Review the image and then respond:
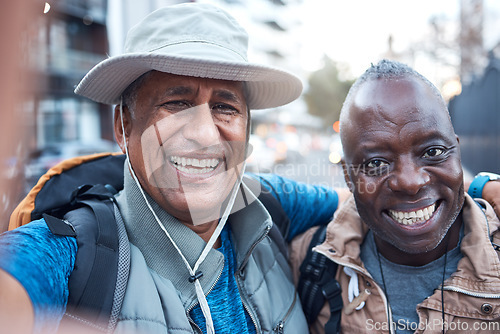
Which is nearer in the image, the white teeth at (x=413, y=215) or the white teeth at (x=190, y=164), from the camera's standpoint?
the white teeth at (x=190, y=164)

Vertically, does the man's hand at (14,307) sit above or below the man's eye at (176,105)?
below

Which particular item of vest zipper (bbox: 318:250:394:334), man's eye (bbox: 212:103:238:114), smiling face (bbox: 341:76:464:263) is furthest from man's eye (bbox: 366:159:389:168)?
man's eye (bbox: 212:103:238:114)

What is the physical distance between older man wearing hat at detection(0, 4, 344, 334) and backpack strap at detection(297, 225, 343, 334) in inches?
4.6

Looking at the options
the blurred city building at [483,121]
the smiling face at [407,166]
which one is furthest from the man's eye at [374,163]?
the blurred city building at [483,121]

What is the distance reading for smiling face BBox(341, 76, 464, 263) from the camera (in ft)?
5.83

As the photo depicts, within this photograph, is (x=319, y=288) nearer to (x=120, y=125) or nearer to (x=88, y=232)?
(x=88, y=232)

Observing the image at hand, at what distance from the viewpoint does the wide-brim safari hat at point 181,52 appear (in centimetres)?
151

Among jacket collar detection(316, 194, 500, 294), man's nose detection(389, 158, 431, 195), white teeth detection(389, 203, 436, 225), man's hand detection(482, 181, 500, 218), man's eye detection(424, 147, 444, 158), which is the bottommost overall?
jacket collar detection(316, 194, 500, 294)

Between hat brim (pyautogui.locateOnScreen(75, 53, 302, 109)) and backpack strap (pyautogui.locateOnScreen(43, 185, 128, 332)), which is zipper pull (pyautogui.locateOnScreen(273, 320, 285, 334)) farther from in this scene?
hat brim (pyautogui.locateOnScreen(75, 53, 302, 109))

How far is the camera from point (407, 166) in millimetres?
1775

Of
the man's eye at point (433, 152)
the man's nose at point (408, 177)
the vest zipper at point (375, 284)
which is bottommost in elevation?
the vest zipper at point (375, 284)

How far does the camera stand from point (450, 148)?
1814 millimetres

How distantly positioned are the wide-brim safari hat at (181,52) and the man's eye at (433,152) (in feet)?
2.72

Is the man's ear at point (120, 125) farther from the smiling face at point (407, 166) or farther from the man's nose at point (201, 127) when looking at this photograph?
the smiling face at point (407, 166)
